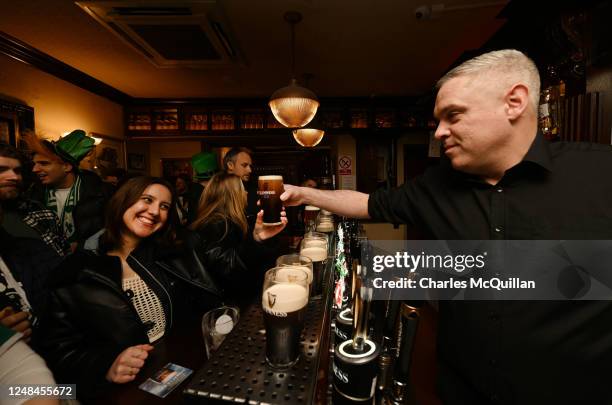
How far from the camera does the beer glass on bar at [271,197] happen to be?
1504 mm

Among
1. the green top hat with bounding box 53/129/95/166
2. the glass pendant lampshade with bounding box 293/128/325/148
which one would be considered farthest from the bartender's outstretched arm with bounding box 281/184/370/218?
the glass pendant lampshade with bounding box 293/128/325/148

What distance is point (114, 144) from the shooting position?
5.27 meters

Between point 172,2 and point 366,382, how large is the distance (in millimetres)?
3219

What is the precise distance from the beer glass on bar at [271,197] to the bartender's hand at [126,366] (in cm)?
78

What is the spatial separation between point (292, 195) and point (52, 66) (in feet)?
13.8

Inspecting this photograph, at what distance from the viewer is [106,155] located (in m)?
5.01

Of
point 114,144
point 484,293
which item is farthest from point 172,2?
point 114,144

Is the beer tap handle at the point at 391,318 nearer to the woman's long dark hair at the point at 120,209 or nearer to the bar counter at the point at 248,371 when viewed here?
the bar counter at the point at 248,371

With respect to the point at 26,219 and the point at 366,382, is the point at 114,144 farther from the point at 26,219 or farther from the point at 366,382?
the point at 366,382

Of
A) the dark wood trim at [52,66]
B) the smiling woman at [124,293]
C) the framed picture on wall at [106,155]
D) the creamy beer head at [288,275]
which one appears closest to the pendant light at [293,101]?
the smiling woman at [124,293]

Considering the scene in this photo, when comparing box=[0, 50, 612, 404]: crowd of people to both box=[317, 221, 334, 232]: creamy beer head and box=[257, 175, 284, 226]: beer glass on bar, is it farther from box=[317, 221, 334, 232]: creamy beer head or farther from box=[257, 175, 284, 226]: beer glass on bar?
box=[317, 221, 334, 232]: creamy beer head

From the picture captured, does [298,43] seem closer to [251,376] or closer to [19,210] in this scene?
[19,210]

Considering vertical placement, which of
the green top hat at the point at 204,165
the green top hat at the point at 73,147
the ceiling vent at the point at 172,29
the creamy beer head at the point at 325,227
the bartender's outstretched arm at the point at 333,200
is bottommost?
the creamy beer head at the point at 325,227

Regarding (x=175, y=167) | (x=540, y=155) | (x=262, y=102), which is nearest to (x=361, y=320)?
(x=540, y=155)
